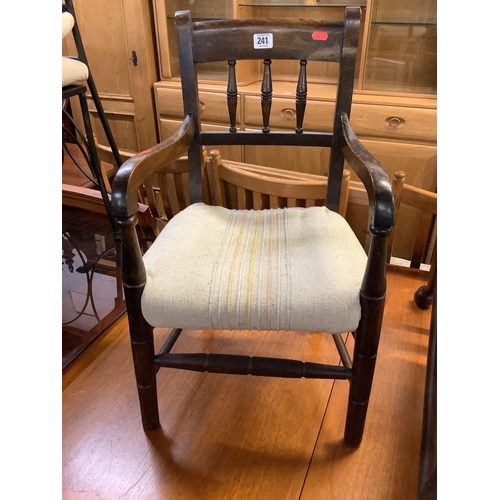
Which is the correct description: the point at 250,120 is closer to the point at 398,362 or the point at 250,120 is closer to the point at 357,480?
the point at 398,362

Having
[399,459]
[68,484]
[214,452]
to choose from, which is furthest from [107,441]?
[399,459]

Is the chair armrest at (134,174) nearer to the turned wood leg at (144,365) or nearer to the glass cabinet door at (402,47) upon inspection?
the turned wood leg at (144,365)

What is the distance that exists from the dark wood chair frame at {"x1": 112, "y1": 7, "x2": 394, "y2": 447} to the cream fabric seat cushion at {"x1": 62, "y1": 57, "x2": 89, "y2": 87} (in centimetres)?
40

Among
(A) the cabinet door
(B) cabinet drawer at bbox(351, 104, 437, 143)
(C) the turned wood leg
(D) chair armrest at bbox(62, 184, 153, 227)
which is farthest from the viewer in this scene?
(A) the cabinet door

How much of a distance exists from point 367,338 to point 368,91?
62.8 inches

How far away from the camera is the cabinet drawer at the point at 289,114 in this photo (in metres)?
1.97

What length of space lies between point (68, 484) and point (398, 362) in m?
0.78

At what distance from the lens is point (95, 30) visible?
2205 millimetres

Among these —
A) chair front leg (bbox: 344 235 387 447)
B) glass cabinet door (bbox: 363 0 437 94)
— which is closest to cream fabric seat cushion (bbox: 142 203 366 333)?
chair front leg (bbox: 344 235 387 447)

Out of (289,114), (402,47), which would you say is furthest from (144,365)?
(402,47)

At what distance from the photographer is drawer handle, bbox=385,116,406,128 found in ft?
6.17

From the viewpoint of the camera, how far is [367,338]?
2.37 feet

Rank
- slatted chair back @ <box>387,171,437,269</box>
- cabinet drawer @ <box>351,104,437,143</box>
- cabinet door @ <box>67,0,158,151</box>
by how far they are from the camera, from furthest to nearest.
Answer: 1. cabinet door @ <box>67,0,158,151</box>
2. cabinet drawer @ <box>351,104,437,143</box>
3. slatted chair back @ <box>387,171,437,269</box>

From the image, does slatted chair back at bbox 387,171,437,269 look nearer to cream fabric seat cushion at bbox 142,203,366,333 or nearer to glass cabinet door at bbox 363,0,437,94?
cream fabric seat cushion at bbox 142,203,366,333
